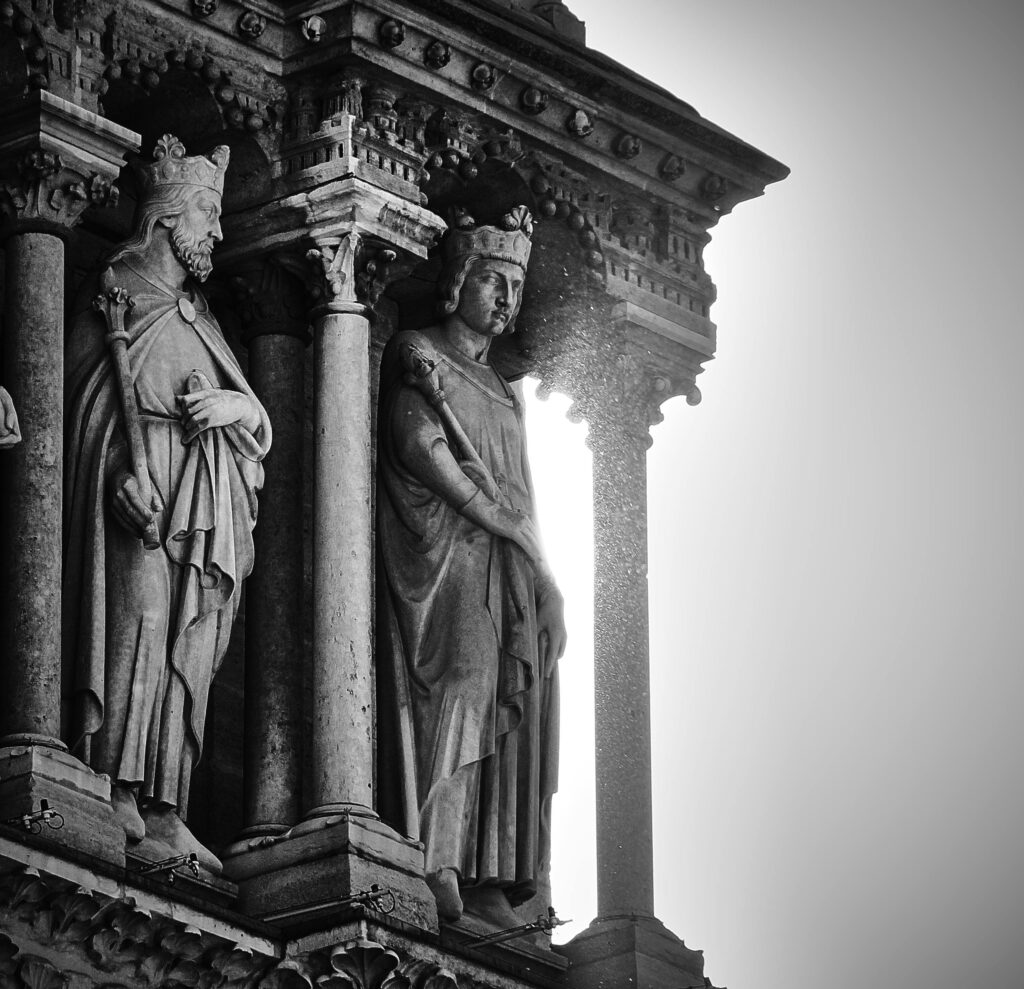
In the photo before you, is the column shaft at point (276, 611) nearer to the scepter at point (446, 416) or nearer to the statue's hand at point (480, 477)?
the scepter at point (446, 416)

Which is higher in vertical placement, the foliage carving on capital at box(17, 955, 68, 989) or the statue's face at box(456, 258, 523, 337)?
the statue's face at box(456, 258, 523, 337)

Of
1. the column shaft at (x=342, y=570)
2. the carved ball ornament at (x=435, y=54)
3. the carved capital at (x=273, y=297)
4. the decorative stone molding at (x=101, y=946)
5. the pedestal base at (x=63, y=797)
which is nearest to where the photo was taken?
the decorative stone molding at (x=101, y=946)

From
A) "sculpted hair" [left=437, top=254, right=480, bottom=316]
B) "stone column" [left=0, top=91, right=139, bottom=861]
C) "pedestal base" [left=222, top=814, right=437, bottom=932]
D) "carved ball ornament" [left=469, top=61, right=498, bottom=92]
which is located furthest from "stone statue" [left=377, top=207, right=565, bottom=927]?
"stone column" [left=0, top=91, right=139, bottom=861]

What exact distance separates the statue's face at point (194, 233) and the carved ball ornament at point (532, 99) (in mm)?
1955

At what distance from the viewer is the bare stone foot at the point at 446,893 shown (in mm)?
22375

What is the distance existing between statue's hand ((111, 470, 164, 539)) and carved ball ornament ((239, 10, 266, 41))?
7.76 feet

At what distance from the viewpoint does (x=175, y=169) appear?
2250 centimetres

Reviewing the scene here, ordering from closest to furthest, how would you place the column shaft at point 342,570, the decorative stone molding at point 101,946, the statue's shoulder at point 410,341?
1. the decorative stone molding at point 101,946
2. the column shaft at point 342,570
3. the statue's shoulder at point 410,341

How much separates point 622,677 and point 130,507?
3.37 m

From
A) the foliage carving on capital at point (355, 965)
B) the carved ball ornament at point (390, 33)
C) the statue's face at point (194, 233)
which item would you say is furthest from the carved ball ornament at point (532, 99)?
the foliage carving on capital at point (355, 965)

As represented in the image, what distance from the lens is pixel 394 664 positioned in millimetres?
22844

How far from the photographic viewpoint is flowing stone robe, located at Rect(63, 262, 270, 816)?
A: 21469 millimetres

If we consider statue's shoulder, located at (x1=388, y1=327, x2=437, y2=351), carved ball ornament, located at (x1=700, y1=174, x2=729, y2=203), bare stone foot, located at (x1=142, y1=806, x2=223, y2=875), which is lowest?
bare stone foot, located at (x1=142, y1=806, x2=223, y2=875)

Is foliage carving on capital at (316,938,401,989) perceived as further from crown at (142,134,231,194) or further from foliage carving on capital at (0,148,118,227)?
crown at (142,134,231,194)
